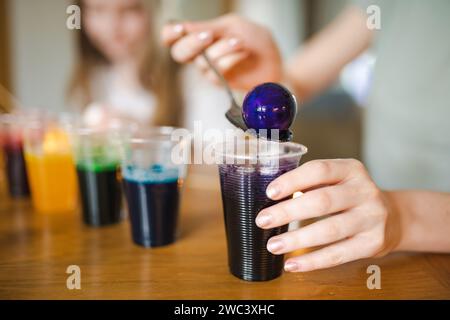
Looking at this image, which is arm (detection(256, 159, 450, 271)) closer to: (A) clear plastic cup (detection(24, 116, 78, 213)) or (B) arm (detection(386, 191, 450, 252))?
(B) arm (detection(386, 191, 450, 252))

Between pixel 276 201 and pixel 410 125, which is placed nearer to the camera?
pixel 276 201

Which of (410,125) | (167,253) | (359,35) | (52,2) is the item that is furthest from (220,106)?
(167,253)

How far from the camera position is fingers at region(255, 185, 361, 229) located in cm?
67

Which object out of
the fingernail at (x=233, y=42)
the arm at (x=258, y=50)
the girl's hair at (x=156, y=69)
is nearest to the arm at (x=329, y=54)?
the arm at (x=258, y=50)

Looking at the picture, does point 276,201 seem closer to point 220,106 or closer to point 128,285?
point 128,285

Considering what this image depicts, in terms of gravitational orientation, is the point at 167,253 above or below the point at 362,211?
below

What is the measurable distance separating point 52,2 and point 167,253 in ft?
8.46

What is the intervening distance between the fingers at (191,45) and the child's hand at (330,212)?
44 cm

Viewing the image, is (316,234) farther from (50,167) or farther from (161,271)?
(50,167)

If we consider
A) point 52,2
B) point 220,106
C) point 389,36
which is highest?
point 52,2

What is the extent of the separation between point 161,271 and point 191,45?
1.64 feet

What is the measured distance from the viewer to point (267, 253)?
2.33 ft

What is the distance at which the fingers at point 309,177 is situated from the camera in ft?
2.18

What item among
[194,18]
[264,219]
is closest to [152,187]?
[264,219]
